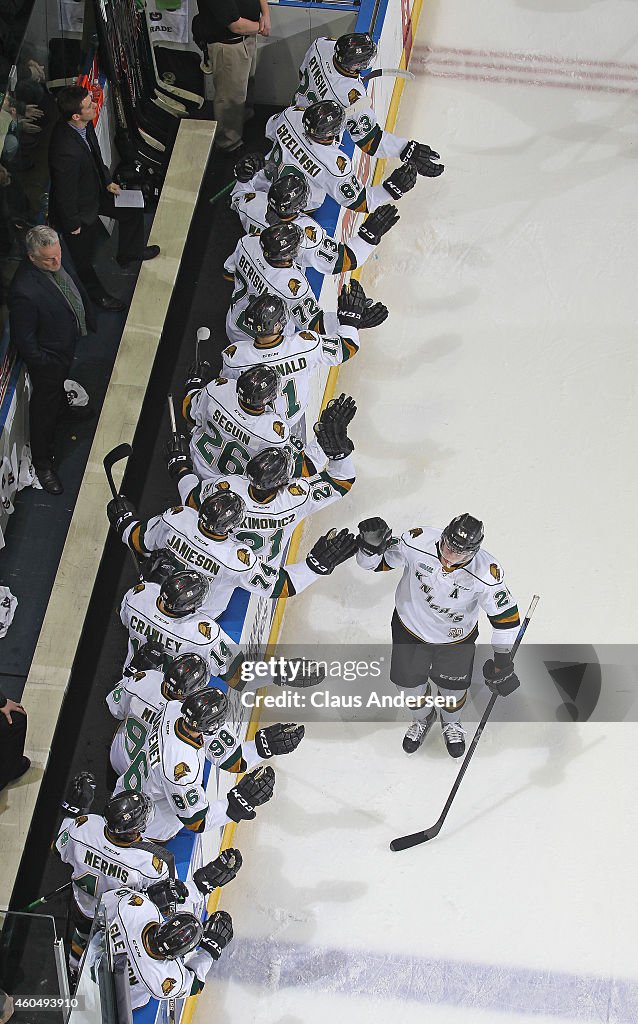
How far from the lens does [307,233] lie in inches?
253

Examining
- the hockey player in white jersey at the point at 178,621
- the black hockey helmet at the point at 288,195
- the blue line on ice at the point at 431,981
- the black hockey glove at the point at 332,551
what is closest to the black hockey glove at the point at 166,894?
the hockey player in white jersey at the point at 178,621

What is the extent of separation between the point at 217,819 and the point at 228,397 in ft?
6.24

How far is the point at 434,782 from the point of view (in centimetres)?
598

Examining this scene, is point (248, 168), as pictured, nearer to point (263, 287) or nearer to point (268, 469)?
point (263, 287)

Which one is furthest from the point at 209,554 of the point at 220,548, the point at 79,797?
the point at 79,797

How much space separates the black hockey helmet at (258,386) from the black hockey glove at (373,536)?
0.70 metres

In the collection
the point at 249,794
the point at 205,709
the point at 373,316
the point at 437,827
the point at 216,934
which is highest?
the point at 373,316

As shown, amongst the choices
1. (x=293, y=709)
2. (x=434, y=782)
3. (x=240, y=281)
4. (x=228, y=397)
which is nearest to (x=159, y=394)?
(x=240, y=281)

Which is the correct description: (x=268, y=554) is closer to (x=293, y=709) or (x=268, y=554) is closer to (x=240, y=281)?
(x=293, y=709)

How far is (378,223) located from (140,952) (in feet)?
13.7

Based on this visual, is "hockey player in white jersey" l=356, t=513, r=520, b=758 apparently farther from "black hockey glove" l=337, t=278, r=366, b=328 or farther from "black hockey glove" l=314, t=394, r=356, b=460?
"black hockey glove" l=337, t=278, r=366, b=328

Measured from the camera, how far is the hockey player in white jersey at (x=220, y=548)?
5211mm

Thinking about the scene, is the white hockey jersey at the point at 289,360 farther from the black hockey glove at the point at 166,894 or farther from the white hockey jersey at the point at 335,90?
the black hockey glove at the point at 166,894

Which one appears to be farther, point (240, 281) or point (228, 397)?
point (240, 281)
